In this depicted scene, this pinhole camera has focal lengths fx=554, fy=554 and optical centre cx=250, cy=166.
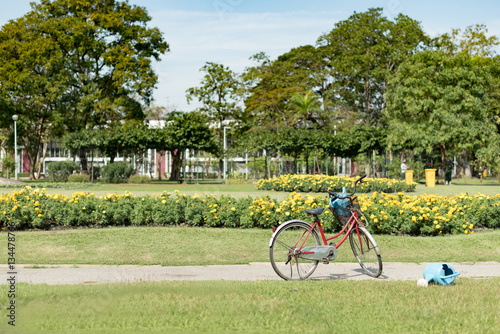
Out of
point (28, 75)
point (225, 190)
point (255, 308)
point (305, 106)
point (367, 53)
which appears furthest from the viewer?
point (367, 53)

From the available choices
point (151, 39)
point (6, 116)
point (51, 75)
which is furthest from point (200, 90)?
point (6, 116)

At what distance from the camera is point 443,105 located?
36.2 metres

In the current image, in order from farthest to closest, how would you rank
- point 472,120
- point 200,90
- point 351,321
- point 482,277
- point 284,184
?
point 200,90, point 472,120, point 284,184, point 482,277, point 351,321

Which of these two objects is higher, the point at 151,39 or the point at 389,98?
the point at 151,39

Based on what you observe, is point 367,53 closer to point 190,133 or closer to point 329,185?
point 190,133

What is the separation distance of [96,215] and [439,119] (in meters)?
29.6

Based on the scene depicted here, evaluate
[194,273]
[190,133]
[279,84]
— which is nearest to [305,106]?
[279,84]

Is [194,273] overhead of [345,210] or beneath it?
beneath

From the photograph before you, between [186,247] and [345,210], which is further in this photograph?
[186,247]

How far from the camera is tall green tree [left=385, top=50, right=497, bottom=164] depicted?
35.8 m

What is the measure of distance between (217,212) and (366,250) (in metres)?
4.92

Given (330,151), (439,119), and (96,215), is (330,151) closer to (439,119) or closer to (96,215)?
(439,119)

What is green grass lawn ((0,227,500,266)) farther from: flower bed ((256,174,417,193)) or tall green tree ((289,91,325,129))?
tall green tree ((289,91,325,129))

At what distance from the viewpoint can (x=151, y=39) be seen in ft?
146
